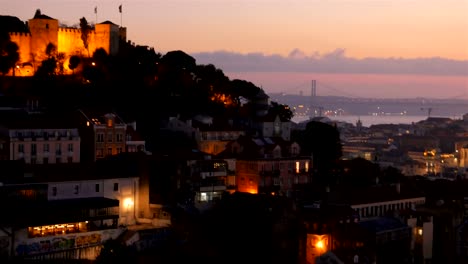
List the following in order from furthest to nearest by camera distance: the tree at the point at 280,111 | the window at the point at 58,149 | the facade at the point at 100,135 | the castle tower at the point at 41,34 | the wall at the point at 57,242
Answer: the tree at the point at 280,111
the castle tower at the point at 41,34
the facade at the point at 100,135
the window at the point at 58,149
the wall at the point at 57,242

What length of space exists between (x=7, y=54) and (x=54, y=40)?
335 centimetres

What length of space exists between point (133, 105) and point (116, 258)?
19888 mm

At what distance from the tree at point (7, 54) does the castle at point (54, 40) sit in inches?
19.1

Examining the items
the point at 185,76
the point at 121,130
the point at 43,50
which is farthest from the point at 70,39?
the point at 121,130

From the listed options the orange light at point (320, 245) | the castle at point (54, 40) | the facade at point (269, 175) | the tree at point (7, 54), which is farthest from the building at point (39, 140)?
the castle at point (54, 40)

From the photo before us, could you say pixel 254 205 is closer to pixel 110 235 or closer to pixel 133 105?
pixel 110 235

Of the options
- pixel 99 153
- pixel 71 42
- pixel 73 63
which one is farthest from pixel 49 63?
pixel 99 153

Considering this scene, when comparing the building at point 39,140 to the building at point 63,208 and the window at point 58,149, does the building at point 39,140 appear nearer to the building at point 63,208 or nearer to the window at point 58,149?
the window at point 58,149

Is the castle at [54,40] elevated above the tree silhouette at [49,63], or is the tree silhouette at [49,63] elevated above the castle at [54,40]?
the castle at [54,40]

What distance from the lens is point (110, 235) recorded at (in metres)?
28.5

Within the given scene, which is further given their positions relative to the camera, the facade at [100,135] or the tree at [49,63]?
the tree at [49,63]

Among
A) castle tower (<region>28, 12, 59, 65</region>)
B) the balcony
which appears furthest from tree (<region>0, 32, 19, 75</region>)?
the balcony

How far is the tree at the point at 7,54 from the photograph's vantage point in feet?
152

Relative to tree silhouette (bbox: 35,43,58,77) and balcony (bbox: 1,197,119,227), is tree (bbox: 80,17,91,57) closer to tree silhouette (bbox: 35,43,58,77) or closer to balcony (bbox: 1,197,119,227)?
tree silhouette (bbox: 35,43,58,77)
